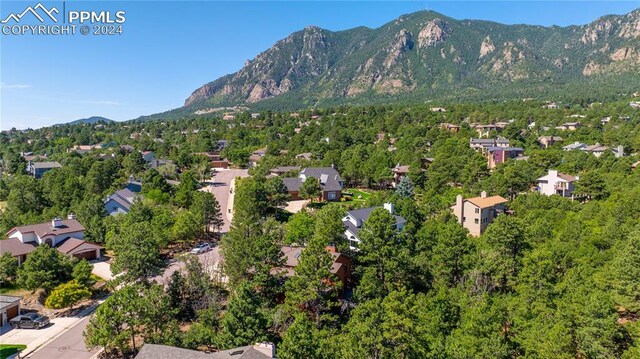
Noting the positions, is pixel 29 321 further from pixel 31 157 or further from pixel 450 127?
pixel 31 157

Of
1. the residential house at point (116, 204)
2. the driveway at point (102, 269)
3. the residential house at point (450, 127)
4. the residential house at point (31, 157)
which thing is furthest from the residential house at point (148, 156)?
the residential house at point (450, 127)

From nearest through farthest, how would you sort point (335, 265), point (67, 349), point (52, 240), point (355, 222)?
1. point (67, 349)
2. point (335, 265)
3. point (52, 240)
4. point (355, 222)

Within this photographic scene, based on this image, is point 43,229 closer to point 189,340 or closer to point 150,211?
point 150,211

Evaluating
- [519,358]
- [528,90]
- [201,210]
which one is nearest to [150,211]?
[201,210]

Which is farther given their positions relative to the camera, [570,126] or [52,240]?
[570,126]

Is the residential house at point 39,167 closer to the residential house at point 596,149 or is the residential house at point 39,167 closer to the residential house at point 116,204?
the residential house at point 116,204

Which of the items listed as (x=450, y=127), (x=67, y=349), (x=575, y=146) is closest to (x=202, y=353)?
(x=67, y=349)

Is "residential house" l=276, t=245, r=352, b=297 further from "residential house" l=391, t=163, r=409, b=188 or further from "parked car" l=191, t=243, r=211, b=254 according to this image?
"residential house" l=391, t=163, r=409, b=188

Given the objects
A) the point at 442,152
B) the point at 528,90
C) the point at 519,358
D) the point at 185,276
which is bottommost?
the point at 519,358
